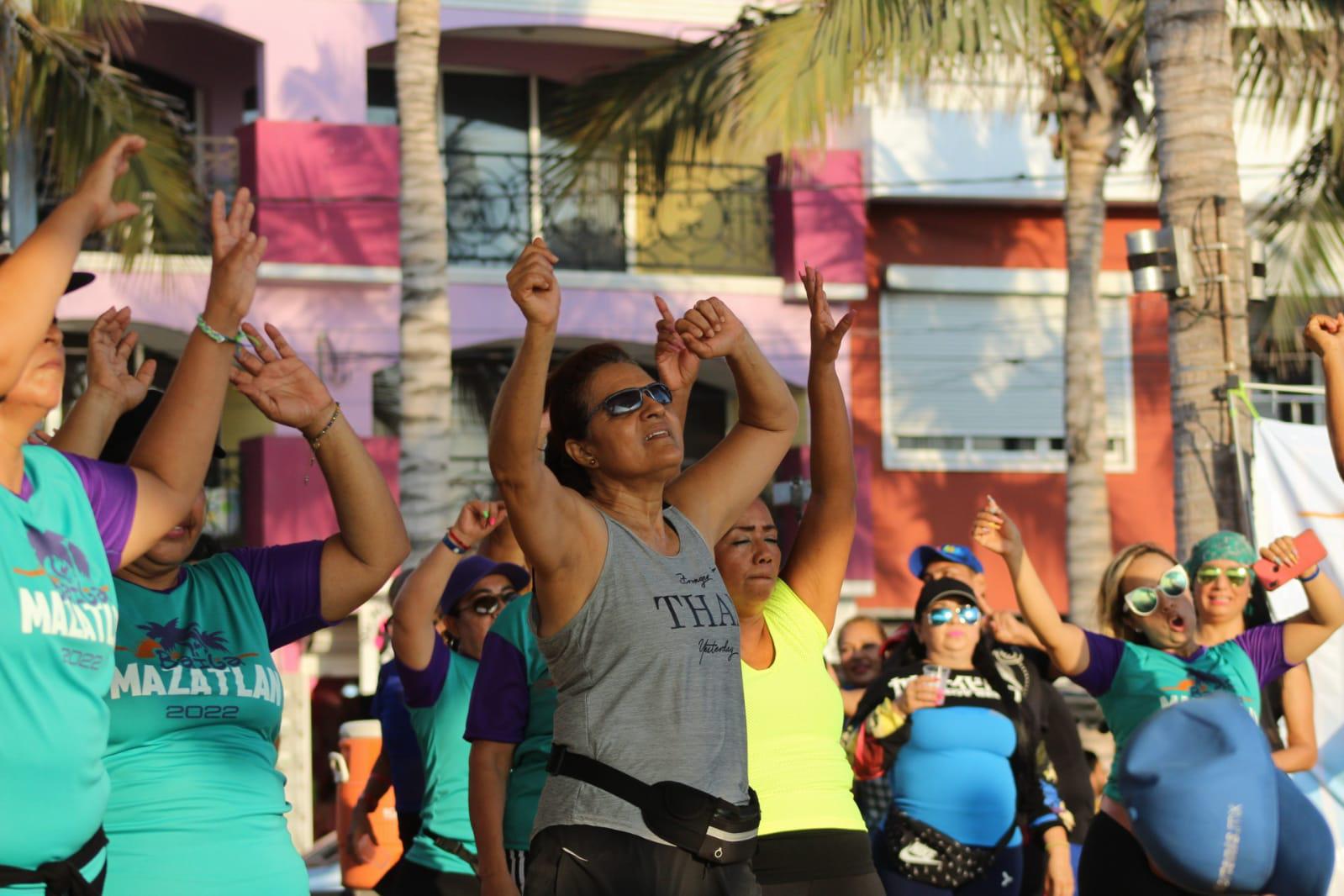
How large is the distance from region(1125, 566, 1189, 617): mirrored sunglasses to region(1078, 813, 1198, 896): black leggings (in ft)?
2.70

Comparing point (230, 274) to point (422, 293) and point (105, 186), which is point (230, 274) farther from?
point (422, 293)

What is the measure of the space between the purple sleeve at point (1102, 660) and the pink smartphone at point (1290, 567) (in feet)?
2.63

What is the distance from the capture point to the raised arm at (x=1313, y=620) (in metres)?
6.68

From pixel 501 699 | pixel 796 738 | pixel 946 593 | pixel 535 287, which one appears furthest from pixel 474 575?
pixel 535 287

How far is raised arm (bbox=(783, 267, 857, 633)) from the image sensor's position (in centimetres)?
506

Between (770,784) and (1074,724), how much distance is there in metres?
3.57

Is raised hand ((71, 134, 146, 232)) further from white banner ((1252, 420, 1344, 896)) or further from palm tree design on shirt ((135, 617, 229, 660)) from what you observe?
white banner ((1252, 420, 1344, 896))

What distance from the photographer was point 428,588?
5.75 meters

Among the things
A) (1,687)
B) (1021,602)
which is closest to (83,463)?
(1,687)

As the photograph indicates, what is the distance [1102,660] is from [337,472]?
330 cm

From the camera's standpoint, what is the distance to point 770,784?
4906mm

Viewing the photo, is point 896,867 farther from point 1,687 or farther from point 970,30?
point 970,30

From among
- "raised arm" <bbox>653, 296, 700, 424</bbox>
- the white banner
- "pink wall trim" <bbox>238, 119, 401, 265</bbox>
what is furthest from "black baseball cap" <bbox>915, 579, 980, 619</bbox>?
"pink wall trim" <bbox>238, 119, 401, 265</bbox>

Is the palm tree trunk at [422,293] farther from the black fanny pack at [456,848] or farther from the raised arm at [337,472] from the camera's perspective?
the raised arm at [337,472]
